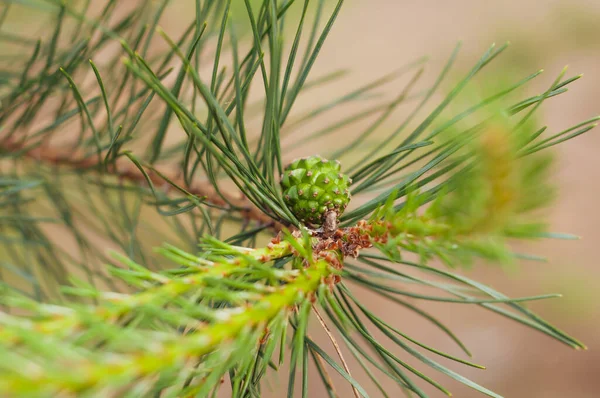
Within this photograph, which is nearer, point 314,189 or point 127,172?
point 314,189

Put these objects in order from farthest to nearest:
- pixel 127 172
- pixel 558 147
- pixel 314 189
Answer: pixel 558 147 < pixel 127 172 < pixel 314 189

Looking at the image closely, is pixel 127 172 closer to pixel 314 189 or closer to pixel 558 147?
pixel 314 189

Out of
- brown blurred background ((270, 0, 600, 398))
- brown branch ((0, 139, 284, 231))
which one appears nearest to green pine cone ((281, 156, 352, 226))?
brown branch ((0, 139, 284, 231))

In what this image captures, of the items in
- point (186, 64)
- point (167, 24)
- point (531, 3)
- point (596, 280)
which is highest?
point (167, 24)

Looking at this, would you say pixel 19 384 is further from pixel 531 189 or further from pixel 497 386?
pixel 497 386

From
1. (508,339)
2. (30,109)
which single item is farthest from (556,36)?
(30,109)

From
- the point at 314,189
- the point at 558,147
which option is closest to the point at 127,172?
the point at 314,189

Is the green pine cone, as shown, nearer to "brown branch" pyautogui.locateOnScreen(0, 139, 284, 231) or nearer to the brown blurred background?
"brown branch" pyautogui.locateOnScreen(0, 139, 284, 231)
